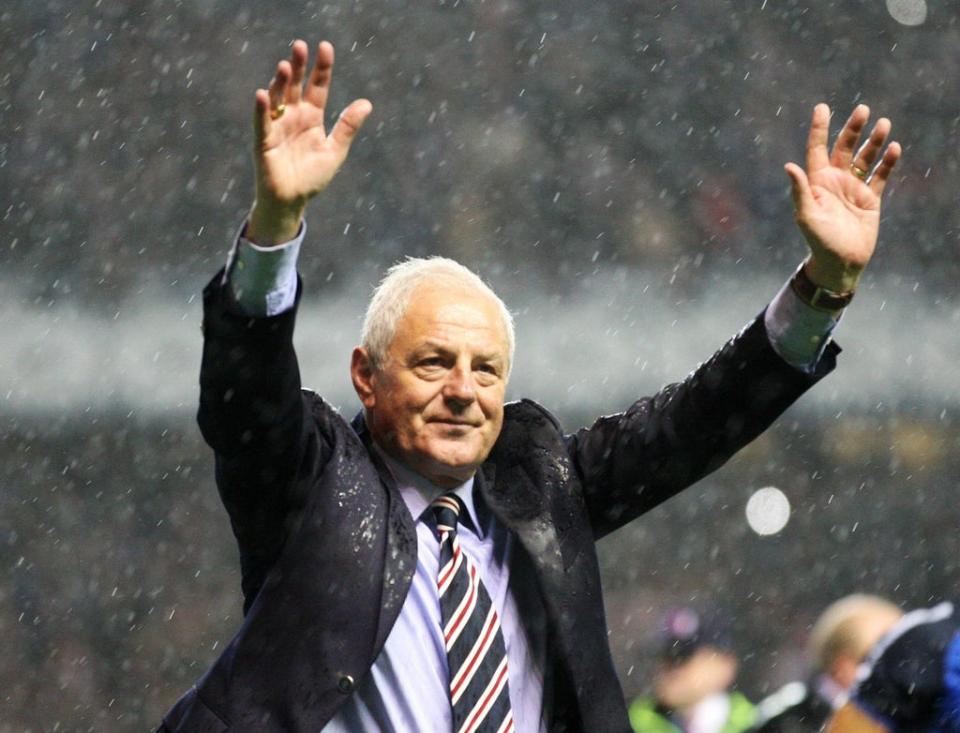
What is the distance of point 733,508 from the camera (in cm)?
1046

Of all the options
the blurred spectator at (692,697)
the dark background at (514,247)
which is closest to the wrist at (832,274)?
the blurred spectator at (692,697)

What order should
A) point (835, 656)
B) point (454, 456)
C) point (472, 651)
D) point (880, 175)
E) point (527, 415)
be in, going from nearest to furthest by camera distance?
point (472, 651) → point (454, 456) → point (880, 175) → point (527, 415) → point (835, 656)

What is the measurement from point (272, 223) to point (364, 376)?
49 centimetres

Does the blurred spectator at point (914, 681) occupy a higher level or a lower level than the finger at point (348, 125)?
lower

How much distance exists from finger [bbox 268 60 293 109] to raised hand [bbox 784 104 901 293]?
0.79 m

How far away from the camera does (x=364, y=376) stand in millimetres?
2818

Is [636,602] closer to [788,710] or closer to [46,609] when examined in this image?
[46,609]

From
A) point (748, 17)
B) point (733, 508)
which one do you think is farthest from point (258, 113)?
point (748, 17)

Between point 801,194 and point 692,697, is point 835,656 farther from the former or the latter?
point 801,194

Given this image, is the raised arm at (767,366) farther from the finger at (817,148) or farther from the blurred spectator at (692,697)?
the blurred spectator at (692,697)

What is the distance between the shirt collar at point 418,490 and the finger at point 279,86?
2.05ft

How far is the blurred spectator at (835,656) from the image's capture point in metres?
4.76

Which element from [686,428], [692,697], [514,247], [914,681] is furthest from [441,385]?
[514,247]

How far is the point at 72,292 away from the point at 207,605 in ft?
9.09
